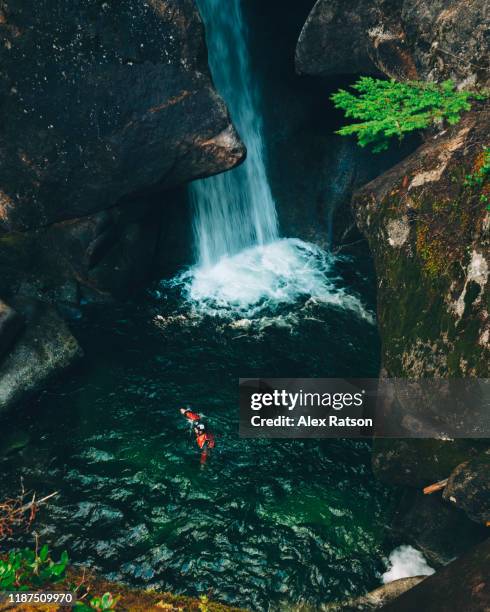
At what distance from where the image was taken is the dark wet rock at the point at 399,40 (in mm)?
11773

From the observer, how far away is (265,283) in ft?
59.0

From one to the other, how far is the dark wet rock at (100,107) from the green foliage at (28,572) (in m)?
9.74

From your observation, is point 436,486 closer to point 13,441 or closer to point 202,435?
point 202,435

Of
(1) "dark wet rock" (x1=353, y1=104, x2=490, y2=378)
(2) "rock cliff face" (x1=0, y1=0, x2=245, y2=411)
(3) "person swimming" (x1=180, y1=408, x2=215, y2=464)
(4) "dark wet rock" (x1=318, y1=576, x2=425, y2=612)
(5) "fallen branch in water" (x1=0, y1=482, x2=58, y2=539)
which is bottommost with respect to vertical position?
(4) "dark wet rock" (x1=318, y1=576, x2=425, y2=612)

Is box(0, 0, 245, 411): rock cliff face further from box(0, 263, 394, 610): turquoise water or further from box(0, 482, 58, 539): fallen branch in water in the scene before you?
box(0, 482, 58, 539): fallen branch in water

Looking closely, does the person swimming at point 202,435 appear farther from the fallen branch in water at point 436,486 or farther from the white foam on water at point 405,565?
the fallen branch in water at point 436,486

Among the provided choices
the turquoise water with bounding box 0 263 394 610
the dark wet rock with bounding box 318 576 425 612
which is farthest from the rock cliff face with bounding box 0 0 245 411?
the dark wet rock with bounding box 318 576 425 612

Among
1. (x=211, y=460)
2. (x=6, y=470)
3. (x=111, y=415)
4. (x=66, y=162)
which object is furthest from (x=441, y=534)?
(x=66, y=162)

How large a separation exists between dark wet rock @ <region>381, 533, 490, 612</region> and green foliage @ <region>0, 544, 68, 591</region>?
5171mm

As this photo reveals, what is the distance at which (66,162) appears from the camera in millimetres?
13625

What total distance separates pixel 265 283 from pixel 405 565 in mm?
9790

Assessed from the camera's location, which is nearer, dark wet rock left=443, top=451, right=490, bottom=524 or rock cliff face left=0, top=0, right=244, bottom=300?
dark wet rock left=443, top=451, right=490, bottom=524

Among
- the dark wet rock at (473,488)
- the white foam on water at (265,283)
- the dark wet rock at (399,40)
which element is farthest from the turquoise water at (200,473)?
the dark wet rock at (399,40)

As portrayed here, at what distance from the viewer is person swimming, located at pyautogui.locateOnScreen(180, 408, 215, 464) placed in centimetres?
1234
